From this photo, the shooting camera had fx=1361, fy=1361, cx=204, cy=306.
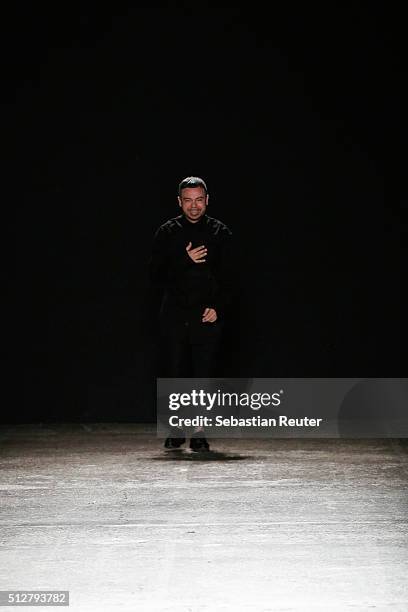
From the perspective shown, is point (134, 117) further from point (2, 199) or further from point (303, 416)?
point (303, 416)

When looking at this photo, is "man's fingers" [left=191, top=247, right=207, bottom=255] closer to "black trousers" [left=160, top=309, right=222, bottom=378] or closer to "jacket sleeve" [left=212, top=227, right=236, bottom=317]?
"jacket sleeve" [left=212, top=227, right=236, bottom=317]

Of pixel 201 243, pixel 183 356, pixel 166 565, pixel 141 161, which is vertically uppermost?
pixel 141 161

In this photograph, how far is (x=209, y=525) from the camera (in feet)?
12.2

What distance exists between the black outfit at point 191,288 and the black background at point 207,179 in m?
0.98

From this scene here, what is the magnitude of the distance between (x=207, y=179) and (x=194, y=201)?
1025mm

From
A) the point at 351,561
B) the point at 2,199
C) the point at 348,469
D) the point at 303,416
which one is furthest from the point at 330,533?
the point at 2,199

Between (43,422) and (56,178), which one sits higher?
(56,178)

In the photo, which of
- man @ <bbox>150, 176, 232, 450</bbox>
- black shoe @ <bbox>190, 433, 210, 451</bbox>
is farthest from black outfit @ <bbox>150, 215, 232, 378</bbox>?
black shoe @ <bbox>190, 433, 210, 451</bbox>

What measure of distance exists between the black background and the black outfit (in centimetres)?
98

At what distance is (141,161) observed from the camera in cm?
643

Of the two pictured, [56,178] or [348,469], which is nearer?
[348,469]

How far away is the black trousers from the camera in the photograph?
539cm

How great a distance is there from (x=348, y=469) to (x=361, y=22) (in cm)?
247

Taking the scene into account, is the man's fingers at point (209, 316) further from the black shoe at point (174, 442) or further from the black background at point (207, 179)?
the black background at point (207, 179)
